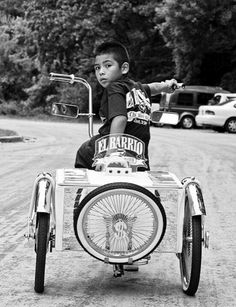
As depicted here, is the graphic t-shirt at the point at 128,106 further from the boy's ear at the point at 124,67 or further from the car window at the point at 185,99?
the car window at the point at 185,99

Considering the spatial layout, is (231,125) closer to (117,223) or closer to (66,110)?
(66,110)

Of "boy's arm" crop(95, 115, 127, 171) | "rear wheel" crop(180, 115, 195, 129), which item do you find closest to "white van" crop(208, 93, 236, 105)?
"rear wheel" crop(180, 115, 195, 129)

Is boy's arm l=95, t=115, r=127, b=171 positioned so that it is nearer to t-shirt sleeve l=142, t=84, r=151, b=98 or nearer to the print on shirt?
the print on shirt

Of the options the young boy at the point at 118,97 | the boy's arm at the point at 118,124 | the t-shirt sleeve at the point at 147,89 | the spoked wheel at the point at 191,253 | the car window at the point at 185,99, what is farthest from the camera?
the car window at the point at 185,99

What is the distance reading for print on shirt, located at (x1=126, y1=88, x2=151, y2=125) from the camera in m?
4.94

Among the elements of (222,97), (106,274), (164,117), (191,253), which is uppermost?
(164,117)

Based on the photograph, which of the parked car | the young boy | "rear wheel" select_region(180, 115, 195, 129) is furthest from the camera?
"rear wheel" select_region(180, 115, 195, 129)

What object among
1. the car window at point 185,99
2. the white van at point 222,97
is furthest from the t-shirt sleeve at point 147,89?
the car window at point 185,99

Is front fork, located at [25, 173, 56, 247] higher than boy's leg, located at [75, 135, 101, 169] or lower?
lower

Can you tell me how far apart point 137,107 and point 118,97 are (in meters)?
0.18

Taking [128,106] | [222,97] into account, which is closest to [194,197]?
[128,106]

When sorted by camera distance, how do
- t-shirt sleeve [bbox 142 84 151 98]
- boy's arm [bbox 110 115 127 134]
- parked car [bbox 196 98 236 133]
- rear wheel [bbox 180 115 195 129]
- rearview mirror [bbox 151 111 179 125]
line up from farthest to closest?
rear wheel [bbox 180 115 195 129]
parked car [bbox 196 98 236 133]
rearview mirror [bbox 151 111 179 125]
t-shirt sleeve [bbox 142 84 151 98]
boy's arm [bbox 110 115 127 134]

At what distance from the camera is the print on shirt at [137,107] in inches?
195

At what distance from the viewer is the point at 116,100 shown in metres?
4.85
